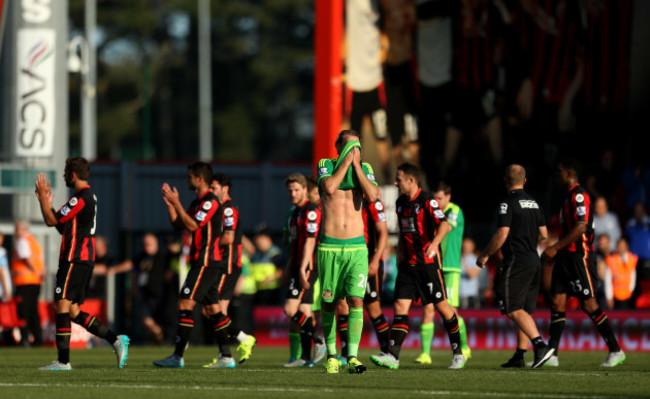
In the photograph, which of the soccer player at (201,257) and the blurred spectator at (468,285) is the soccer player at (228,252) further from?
the blurred spectator at (468,285)

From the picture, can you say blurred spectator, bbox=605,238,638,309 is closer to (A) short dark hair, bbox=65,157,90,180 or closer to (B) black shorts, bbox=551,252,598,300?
(B) black shorts, bbox=551,252,598,300

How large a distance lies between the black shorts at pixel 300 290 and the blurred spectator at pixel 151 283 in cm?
764

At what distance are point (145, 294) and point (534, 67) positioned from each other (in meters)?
8.20

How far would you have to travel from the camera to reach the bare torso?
1262cm

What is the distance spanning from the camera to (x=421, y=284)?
14.2m

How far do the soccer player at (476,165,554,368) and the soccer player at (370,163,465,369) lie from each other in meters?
0.59

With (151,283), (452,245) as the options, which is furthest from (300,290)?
(151,283)

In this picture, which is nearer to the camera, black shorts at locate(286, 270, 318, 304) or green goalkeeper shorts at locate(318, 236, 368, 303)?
green goalkeeper shorts at locate(318, 236, 368, 303)

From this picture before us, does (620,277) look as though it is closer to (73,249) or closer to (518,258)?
(518,258)

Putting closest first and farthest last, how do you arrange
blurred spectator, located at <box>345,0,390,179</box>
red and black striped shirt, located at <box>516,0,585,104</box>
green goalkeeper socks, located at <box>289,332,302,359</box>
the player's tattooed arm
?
the player's tattooed arm → green goalkeeper socks, located at <box>289,332,302,359</box> → blurred spectator, located at <box>345,0,390,179</box> → red and black striped shirt, located at <box>516,0,585,104</box>

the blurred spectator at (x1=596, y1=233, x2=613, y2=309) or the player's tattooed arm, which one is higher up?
the player's tattooed arm

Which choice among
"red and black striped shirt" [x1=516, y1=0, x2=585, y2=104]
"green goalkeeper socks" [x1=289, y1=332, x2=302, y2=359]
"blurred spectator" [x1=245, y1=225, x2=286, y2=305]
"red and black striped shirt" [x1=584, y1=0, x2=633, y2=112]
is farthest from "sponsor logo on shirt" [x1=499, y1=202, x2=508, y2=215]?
"red and black striped shirt" [x1=584, y1=0, x2=633, y2=112]

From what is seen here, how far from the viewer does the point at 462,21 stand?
79.3 ft

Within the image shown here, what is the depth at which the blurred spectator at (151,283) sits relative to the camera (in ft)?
74.2
